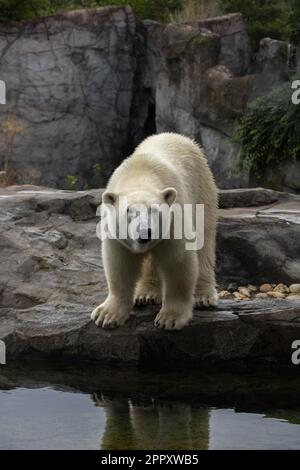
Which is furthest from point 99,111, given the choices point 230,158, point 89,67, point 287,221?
point 287,221

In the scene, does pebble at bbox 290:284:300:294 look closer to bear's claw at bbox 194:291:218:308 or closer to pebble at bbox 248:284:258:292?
pebble at bbox 248:284:258:292

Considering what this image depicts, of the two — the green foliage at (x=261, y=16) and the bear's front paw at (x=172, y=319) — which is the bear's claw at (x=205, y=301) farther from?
the green foliage at (x=261, y=16)

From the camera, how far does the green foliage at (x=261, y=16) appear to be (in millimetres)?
14953

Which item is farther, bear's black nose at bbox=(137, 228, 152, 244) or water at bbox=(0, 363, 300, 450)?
bear's black nose at bbox=(137, 228, 152, 244)

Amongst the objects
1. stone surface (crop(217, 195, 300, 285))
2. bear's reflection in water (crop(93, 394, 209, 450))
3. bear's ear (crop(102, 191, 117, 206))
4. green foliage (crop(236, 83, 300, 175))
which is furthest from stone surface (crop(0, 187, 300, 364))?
green foliage (crop(236, 83, 300, 175))

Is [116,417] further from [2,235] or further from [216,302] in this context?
[2,235]

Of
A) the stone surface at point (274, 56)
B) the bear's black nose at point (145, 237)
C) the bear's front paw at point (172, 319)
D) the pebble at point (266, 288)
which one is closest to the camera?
the bear's black nose at point (145, 237)

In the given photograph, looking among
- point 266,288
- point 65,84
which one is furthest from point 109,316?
point 65,84

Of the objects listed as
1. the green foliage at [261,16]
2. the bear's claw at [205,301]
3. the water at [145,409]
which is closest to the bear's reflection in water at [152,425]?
the water at [145,409]

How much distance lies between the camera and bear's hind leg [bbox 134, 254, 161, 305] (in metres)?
4.80

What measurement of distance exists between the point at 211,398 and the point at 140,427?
0.57 metres

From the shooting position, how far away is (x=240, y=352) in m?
4.52

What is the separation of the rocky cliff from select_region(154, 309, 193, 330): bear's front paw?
9250mm
